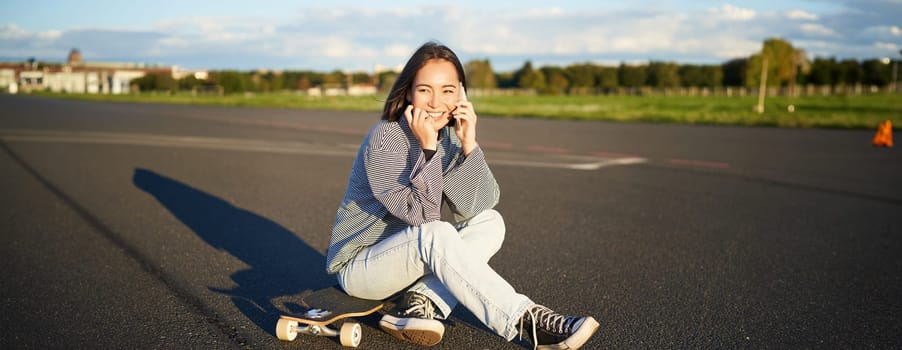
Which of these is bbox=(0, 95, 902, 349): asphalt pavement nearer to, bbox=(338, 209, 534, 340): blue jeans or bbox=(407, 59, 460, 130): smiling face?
bbox=(338, 209, 534, 340): blue jeans

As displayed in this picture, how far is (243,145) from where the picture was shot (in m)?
14.4

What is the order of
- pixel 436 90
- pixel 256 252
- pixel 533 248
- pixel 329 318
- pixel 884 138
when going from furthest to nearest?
pixel 884 138
pixel 533 248
pixel 256 252
pixel 436 90
pixel 329 318

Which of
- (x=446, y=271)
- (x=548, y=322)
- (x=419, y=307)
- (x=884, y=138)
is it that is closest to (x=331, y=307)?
(x=419, y=307)

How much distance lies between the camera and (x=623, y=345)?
337 centimetres

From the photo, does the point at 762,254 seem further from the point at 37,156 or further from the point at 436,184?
the point at 37,156

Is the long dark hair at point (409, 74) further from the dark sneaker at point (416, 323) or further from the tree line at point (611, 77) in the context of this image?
the tree line at point (611, 77)

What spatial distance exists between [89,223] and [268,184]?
270 cm

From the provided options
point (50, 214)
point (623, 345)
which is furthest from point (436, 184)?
point (50, 214)

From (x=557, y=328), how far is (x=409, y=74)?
1320 mm

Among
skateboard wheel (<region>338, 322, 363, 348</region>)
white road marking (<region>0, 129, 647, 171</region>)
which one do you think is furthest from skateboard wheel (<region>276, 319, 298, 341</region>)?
white road marking (<region>0, 129, 647, 171</region>)

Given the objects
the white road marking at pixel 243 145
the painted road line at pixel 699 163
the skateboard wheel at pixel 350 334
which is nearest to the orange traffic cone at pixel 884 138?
the painted road line at pixel 699 163

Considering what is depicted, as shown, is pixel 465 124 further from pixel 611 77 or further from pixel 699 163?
pixel 611 77

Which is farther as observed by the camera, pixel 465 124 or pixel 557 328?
pixel 465 124

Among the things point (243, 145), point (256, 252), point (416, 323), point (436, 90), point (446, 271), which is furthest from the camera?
point (243, 145)
